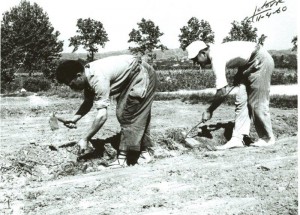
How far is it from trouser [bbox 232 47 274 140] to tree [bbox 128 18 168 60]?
37.6 meters

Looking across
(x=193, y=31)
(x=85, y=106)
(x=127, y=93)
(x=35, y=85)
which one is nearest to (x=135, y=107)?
(x=127, y=93)

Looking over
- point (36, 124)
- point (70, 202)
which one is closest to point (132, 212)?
point (70, 202)

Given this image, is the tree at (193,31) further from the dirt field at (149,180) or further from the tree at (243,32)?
the dirt field at (149,180)

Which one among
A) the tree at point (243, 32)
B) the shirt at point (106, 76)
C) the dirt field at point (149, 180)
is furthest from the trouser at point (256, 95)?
the tree at point (243, 32)

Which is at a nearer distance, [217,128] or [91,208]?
[91,208]

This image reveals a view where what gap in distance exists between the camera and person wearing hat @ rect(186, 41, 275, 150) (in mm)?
5012

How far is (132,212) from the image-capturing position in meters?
3.13

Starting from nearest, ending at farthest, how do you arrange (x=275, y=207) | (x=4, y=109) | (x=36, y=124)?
1. (x=275, y=207)
2. (x=36, y=124)
3. (x=4, y=109)

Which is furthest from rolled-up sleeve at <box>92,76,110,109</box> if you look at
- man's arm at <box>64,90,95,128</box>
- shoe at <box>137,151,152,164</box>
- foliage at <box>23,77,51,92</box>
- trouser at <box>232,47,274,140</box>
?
foliage at <box>23,77,51,92</box>

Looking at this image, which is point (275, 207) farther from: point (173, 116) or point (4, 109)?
point (4, 109)

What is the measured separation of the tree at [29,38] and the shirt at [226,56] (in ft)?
67.1

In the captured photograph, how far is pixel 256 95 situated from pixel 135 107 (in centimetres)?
186

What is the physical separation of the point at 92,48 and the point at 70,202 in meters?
46.1

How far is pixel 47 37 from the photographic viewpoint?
1342 inches
